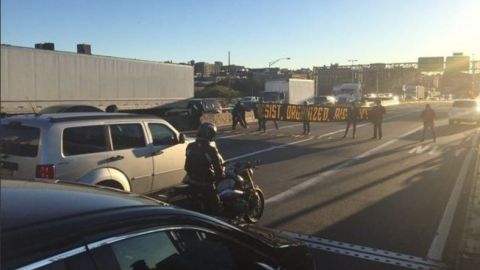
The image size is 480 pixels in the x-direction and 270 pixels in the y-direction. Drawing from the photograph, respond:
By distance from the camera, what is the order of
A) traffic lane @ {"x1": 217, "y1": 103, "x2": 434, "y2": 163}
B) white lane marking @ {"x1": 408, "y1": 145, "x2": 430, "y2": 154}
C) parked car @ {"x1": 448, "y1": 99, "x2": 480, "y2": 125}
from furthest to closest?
parked car @ {"x1": 448, "y1": 99, "x2": 480, "y2": 125}
white lane marking @ {"x1": 408, "y1": 145, "x2": 430, "y2": 154}
traffic lane @ {"x1": 217, "y1": 103, "x2": 434, "y2": 163}

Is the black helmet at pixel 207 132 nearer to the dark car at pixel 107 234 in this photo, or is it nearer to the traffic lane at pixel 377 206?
the traffic lane at pixel 377 206

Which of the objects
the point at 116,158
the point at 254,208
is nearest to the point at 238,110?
the point at 254,208

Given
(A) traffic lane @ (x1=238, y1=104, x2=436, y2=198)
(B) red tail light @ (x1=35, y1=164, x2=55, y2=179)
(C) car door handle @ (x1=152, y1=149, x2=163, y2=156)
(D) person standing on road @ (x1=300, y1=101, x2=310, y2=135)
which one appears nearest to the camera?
(B) red tail light @ (x1=35, y1=164, x2=55, y2=179)

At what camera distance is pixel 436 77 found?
604ft

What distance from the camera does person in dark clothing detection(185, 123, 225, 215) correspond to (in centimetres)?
752

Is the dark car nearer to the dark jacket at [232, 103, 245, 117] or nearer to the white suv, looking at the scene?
the white suv

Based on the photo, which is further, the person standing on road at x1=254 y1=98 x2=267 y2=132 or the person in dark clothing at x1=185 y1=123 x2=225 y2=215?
the person standing on road at x1=254 y1=98 x2=267 y2=132

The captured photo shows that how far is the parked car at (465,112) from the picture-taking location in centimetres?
3531

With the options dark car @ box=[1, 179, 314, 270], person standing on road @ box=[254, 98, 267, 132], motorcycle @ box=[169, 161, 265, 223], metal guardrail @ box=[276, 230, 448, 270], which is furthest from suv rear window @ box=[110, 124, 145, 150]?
person standing on road @ box=[254, 98, 267, 132]

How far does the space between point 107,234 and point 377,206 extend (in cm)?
873

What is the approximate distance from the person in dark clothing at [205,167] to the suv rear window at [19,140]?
1984 millimetres

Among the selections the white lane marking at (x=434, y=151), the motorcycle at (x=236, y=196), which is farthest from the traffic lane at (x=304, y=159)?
the motorcycle at (x=236, y=196)

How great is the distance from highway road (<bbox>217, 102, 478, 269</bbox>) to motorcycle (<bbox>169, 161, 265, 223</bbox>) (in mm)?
485

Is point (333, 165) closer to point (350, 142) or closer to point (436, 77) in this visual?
point (350, 142)
